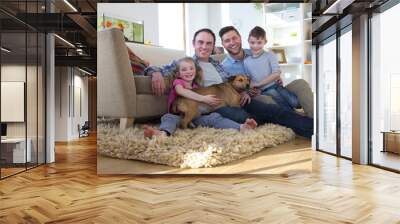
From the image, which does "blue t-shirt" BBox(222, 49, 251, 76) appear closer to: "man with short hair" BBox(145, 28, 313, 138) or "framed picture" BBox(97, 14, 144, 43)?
"man with short hair" BBox(145, 28, 313, 138)

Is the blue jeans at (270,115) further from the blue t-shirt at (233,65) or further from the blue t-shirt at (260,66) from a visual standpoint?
the blue t-shirt at (233,65)

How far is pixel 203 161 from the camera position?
17.6 ft

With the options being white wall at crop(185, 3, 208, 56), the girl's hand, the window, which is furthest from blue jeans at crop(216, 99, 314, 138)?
the window

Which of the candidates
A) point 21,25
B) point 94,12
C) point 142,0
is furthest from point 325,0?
point 21,25

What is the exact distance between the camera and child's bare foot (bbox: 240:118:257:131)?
A: 543cm

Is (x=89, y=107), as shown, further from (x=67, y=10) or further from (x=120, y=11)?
(x=120, y=11)

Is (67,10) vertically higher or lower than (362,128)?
higher

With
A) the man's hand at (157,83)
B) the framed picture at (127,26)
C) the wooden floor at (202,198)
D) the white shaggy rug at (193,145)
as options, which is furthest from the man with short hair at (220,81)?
the wooden floor at (202,198)

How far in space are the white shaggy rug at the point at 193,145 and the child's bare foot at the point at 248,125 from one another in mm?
61

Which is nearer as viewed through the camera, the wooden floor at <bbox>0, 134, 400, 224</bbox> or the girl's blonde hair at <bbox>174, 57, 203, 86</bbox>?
the wooden floor at <bbox>0, 134, 400, 224</bbox>

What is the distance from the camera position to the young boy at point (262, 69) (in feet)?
17.9

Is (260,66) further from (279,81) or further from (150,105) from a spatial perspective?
(150,105)

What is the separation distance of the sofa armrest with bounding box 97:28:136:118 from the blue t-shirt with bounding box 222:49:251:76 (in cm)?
129

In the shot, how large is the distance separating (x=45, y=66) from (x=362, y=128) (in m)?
5.51
